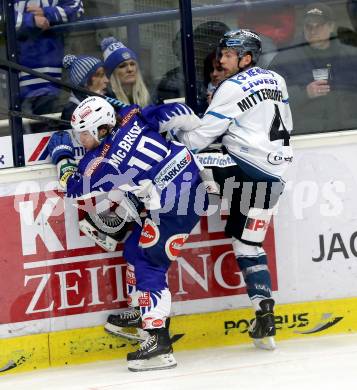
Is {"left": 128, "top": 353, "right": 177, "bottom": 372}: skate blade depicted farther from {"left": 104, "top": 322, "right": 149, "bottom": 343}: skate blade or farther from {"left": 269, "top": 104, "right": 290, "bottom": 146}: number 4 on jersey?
{"left": 269, "top": 104, "right": 290, "bottom": 146}: number 4 on jersey

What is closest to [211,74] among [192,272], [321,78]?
[321,78]

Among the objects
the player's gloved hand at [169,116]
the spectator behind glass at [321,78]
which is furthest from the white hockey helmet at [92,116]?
the spectator behind glass at [321,78]

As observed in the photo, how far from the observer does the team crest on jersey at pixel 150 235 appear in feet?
18.9

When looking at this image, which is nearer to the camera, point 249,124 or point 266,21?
point 249,124

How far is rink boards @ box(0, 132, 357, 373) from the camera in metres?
5.95

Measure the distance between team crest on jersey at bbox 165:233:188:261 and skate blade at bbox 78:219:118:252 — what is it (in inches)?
13.6

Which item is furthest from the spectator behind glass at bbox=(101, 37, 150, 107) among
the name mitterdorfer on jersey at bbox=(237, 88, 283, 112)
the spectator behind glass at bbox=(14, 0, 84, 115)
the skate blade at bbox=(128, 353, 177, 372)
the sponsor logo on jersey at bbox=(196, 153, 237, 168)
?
the skate blade at bbox=(128, 353, 177, 372)

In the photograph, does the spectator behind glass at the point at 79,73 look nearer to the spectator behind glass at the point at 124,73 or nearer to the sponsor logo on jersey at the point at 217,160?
the spectator behind glass at the point at 124,73

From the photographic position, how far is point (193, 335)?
20.2 ft

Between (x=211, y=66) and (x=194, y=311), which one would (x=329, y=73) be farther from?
(x=194, y=311)

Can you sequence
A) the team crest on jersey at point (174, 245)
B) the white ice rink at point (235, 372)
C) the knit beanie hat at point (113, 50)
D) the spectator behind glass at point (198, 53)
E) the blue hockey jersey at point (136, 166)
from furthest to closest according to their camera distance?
the spectator behind glass at point (198, 53) → the knit beanie hat at point (113, 50) → the team crest on jersey at point (174, 245) → the blue hockey jersey at point (136, 166) → the white ice rink at point (235, 372)

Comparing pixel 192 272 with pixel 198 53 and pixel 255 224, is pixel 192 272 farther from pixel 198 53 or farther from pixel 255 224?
pixel 198 53

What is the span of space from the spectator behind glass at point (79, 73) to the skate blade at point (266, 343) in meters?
1.53

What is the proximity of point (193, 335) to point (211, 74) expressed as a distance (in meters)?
1.39
